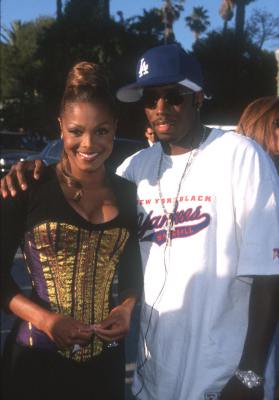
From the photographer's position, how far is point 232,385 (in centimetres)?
194

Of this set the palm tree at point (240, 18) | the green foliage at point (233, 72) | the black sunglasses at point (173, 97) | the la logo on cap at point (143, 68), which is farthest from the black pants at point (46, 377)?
the palm tree at point (240, 18)

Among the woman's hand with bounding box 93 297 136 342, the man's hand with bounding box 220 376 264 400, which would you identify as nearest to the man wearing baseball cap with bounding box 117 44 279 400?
the man's hand with bounding box 220 376 264 400

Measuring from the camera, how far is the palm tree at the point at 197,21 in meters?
62.1

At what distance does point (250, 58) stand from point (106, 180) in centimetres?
3261

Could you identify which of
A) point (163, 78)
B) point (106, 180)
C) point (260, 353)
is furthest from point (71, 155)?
point (260, 353)

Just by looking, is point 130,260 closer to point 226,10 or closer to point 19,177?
point 19,177

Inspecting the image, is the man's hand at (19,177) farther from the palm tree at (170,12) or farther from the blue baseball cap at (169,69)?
the palm tree at (170,12)

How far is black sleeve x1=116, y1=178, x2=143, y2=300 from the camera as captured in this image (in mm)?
2244

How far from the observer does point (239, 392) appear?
1903mm

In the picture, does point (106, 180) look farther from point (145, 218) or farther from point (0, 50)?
point (0, 50)

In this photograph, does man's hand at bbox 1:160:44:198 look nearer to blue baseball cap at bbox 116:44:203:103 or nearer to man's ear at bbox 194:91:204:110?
blue baseball cap at bbox 116:44:203:103

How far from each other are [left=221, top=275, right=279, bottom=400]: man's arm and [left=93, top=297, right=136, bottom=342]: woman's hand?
48 centimetres

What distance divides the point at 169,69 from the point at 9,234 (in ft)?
3.50

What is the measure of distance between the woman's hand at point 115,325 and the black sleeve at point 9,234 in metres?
0.38
